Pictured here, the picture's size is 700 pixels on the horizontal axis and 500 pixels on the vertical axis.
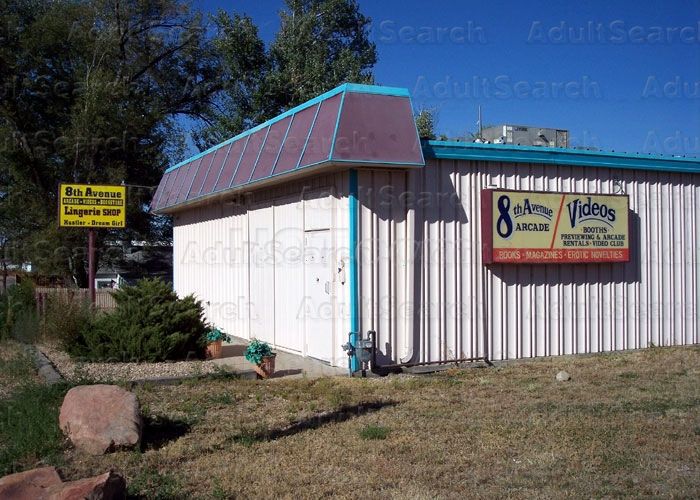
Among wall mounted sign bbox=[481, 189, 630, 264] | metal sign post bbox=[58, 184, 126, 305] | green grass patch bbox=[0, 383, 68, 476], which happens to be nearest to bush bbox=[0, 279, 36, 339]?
metal sign post bbox=[58, 184, 126, 305]

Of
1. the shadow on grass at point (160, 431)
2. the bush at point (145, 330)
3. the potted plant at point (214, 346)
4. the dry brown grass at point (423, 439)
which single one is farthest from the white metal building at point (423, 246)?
the shadow on grass at point (160, 431)

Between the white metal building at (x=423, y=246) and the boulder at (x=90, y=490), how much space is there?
5690 mm

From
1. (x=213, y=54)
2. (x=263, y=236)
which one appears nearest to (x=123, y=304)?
(x=263, y=236)

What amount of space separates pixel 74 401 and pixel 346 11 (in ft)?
83.1

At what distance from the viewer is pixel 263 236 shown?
13.9 m

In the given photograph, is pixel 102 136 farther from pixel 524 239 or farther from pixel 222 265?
pixel 524 239

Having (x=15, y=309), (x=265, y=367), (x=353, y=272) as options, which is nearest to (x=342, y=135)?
(x=353, y=272)

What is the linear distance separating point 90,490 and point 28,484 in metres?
0.51

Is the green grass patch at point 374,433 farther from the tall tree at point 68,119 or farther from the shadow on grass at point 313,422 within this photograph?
the tall tree at point 68,119

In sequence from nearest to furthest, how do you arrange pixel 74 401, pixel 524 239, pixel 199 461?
1. pixel 199 461
2. pixel 74 401
3. pixel 524 239

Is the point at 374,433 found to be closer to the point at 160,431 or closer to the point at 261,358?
the point at 160,431

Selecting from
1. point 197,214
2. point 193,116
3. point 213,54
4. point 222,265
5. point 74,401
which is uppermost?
point 213,54

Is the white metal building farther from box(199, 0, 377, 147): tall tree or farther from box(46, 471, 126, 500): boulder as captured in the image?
box(199, 0, 377, 147): tall tree

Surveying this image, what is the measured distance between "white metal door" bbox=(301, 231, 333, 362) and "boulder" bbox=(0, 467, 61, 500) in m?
6.18
